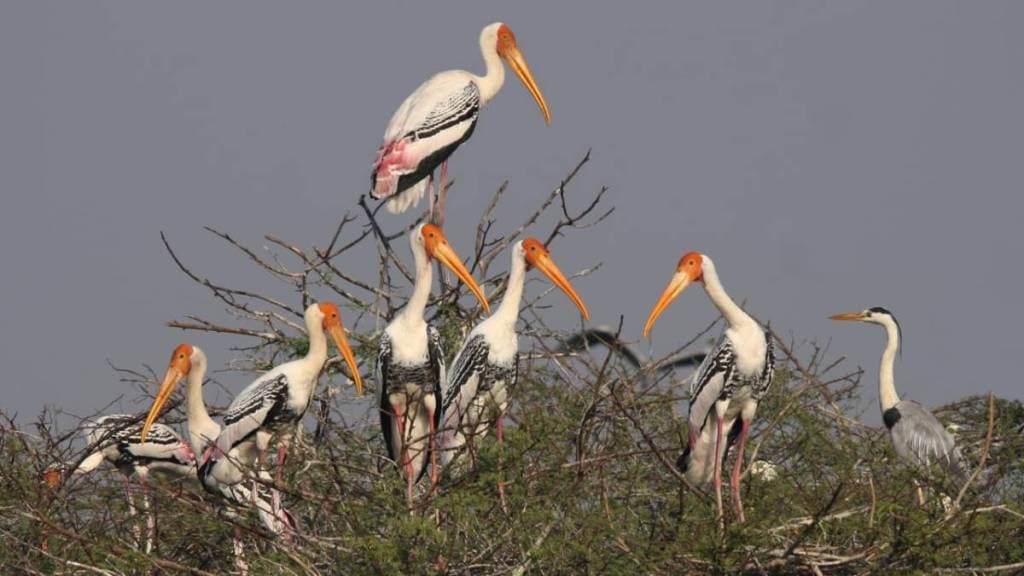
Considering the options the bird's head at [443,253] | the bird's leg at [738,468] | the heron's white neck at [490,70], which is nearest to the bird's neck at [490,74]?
the heron's white neck at [490,70]

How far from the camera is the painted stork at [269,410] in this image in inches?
390

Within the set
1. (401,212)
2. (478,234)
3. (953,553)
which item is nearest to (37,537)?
(478,234)

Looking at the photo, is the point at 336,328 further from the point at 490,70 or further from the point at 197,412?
the point at 490,70

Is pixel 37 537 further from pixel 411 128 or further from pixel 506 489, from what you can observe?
pixel 411 128

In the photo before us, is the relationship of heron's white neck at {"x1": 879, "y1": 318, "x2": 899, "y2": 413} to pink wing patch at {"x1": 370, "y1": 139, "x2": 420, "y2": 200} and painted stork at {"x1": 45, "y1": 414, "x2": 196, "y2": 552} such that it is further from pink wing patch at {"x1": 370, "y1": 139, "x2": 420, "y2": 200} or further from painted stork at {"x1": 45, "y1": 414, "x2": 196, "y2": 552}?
painted stork at {"x1": 45, "y1": 414, "x2": 196, "y2": 552}

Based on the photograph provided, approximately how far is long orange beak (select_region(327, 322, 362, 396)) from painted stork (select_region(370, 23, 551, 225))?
2276 mm

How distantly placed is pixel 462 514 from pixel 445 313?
9.91 feet

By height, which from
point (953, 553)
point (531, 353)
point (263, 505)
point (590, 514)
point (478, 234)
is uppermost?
point (478, 234)

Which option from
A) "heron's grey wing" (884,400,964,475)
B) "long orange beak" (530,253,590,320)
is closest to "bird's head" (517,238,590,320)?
"long orange beak" (530,253,590,320)

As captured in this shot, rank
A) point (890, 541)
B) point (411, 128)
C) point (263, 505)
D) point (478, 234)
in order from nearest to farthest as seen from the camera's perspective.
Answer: point (890, 541) < point (263, 505) < point (478, 234) < point (411, 128)

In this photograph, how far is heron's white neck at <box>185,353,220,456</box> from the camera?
33.8 feet

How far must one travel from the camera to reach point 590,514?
8328 millimetres

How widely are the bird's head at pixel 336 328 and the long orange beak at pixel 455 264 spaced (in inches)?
25.0

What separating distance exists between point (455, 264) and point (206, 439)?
1.67 m
